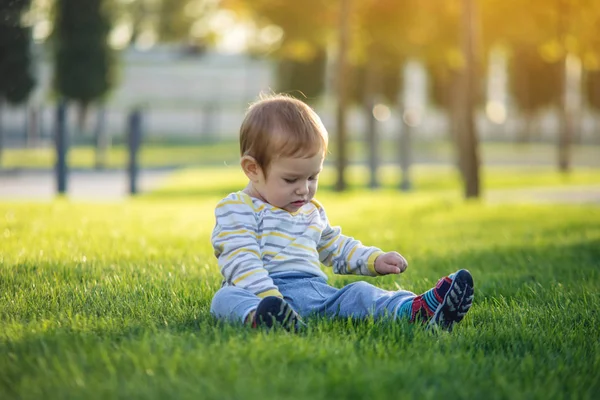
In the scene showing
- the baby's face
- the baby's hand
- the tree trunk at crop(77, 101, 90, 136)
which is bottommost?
the baby's hand

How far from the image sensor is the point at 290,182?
12.5ft

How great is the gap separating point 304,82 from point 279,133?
43.0 meters

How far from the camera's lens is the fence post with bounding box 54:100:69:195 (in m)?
13.6

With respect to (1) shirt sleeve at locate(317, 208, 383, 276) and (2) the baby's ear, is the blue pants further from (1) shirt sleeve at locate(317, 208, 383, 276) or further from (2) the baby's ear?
(2) the baby's ear

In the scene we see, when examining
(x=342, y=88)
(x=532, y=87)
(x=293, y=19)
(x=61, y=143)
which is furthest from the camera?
(x=532, y=87)

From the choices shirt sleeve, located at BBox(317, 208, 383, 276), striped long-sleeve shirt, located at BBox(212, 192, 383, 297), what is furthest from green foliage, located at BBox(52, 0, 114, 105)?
striped long-sleeve shirt, located at BBox(212, 192, 383, 297)

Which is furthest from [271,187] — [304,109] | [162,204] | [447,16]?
[447,16]

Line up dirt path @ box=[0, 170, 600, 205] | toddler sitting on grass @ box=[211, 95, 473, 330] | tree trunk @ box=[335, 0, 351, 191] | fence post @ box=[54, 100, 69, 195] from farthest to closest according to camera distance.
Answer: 1. tree trunk @ box=[335, 0, 351, 191]
2. dirt path @ box=[0, 170, 600, 205]
3. fence post @ box=[54, 100, 69, 195]
4. toddler sitting on grass @ box=[211, 95, 473, 330]

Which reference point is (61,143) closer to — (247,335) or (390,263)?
(390,263)

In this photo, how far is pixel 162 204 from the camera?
1260 centimetres

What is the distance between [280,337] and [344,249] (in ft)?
3.48

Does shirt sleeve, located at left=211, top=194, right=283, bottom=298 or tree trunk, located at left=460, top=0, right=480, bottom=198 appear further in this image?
tree trunk, located at left=460, top=0, right=480, bottom=198

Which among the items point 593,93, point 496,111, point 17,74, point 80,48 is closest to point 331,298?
point 17,74

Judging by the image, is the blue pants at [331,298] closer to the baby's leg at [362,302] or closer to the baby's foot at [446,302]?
the baby's leg at [362,302]
